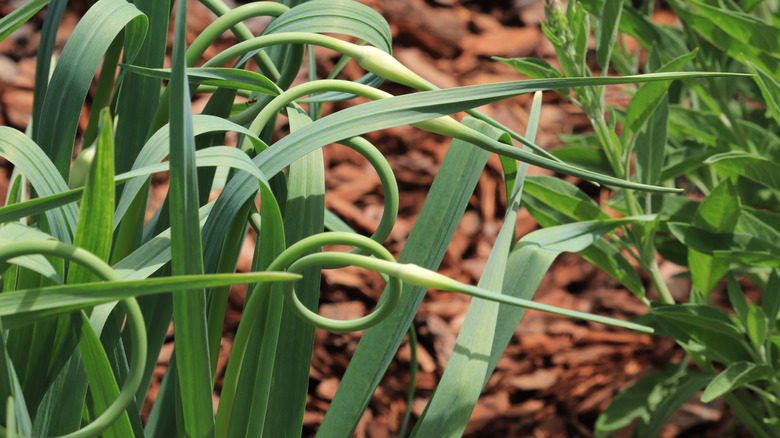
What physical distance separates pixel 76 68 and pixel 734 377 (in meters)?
0.48

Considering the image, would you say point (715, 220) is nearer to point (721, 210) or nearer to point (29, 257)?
point (721, 210)

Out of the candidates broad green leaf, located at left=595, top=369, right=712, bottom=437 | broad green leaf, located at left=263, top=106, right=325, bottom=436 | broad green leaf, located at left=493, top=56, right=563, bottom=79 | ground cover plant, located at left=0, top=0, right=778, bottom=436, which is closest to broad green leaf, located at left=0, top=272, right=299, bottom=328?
ground cover plant, located at left=0, top=0, right=778, bottom=436

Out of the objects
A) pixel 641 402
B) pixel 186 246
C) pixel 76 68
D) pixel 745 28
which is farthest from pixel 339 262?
pixel 641 402

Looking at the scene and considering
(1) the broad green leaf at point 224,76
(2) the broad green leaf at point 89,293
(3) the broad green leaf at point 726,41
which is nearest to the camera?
(2) the broad green leaf at point 89,293

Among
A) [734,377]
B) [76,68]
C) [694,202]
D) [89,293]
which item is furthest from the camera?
[694,202]

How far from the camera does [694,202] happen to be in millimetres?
611

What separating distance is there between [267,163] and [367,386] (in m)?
0.14

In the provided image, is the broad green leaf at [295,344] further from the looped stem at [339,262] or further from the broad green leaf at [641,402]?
the broad green leaf at [641,402]

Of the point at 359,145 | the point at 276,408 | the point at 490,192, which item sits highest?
the point at 359,145

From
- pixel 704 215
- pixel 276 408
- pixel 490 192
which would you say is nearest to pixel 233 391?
pixel 276 408

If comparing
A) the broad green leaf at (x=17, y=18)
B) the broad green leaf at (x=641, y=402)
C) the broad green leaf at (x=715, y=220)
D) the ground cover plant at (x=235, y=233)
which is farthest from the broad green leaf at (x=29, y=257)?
the broad green leaf at (x=641, y=402)

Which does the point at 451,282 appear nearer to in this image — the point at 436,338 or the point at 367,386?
the point at 367,386

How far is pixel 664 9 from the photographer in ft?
3.39

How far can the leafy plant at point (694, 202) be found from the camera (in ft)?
1.57
